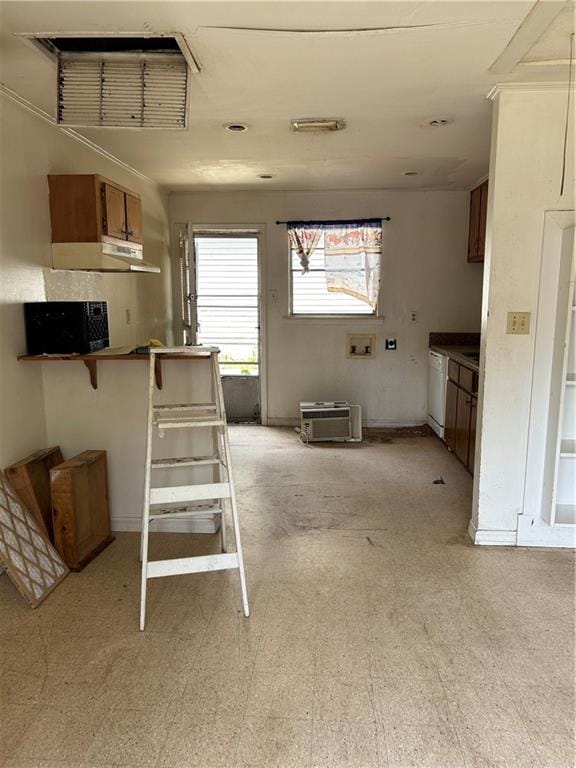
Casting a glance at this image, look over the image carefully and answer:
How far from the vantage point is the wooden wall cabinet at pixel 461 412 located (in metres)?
3.72

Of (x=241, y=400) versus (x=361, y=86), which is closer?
(x=361, y=86)

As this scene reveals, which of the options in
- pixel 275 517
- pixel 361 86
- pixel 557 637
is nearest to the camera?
pixel 557 637

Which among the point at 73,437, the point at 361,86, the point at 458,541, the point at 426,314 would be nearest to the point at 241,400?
the point at 426,314

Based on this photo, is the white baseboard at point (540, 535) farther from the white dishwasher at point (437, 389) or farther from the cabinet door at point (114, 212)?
the cabinet door at point (114, 212)

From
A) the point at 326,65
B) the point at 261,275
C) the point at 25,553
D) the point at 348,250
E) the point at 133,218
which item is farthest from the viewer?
the point at 261,275

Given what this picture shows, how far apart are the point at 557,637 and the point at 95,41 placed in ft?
10.5

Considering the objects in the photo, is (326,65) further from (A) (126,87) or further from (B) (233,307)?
(B) (233,307)

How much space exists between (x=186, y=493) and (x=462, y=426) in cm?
252

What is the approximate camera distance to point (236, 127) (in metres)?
3.10

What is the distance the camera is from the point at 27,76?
2.37 meters

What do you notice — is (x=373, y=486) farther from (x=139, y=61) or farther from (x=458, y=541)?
(x=139, y=61)

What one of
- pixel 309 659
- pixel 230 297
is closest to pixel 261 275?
pixel 230 297

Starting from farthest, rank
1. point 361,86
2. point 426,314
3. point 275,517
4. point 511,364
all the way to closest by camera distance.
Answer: point 426,314 < point 275,517 < point 511,364 < point 361,86

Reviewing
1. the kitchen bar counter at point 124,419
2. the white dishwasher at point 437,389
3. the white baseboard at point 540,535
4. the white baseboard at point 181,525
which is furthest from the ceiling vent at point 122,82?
the white dishwasher at point 437,389
